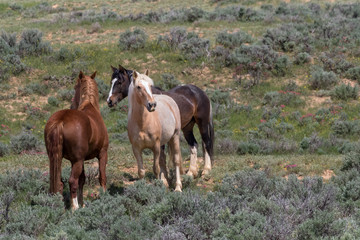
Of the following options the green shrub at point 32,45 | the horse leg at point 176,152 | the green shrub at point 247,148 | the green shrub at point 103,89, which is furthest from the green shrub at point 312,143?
the green shrub at point 32,45

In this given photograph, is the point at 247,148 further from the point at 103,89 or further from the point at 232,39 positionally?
the point at 232,39

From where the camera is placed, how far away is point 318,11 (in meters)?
28.2

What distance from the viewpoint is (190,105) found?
10562 millimetres

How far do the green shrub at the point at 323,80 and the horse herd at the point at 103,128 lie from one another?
9.21m

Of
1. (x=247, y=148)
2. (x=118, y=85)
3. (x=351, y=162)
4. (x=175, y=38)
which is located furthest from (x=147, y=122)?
(x=175, y=38)

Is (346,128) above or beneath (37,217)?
beneath

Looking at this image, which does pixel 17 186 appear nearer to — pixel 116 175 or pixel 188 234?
pixel 116 175

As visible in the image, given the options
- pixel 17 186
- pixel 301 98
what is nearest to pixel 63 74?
pixel 301 98

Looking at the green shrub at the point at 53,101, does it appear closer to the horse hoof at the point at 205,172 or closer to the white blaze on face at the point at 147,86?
the horse hoof at the point at 205,172

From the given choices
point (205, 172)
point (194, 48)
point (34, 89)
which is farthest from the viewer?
point (194, 48)

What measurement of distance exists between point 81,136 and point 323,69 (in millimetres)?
14434

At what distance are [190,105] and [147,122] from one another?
2773mm

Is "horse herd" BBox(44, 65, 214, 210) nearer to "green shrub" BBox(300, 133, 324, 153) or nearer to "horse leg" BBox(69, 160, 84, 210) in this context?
"horse leg" BBox(69, 160, 84, 210)

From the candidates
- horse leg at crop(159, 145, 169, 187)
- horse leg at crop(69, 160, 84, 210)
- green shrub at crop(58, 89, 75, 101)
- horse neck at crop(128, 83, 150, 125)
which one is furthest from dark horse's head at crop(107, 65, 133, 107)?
green shrub at crop(58, 89, 75, 101)
